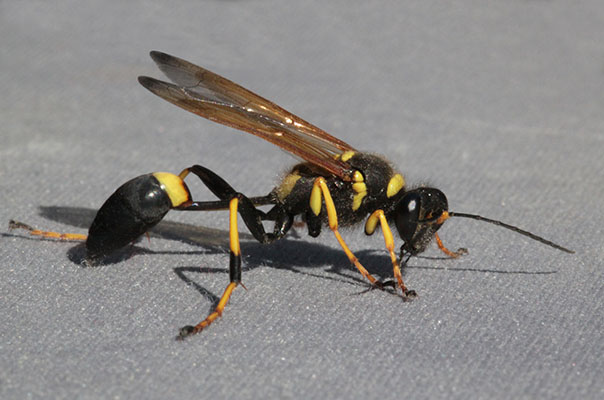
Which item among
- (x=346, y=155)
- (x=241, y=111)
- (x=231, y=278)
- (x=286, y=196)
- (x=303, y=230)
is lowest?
(x=303, y=230)

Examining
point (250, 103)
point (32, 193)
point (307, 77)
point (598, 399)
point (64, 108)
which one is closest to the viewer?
point (598, 399)

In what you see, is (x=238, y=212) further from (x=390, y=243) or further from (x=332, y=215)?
(x=390, y=243)

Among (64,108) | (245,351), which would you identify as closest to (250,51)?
(64,108)

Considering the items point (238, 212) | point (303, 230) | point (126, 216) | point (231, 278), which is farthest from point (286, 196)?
point (126, 216)

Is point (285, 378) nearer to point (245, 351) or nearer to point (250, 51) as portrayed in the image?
point (245, 351)

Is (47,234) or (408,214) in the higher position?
(408,214)

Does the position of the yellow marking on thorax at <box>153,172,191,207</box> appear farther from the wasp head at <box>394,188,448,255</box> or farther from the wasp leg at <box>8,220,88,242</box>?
the wasp head at <box>394,188,448,255</box>

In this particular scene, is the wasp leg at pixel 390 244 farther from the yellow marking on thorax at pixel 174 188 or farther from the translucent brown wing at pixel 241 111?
the yellow marking on thorax at pixel 174 188
